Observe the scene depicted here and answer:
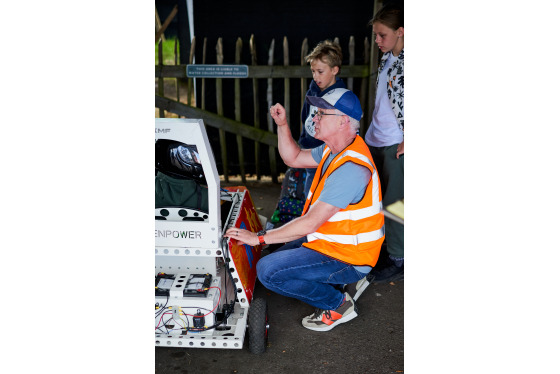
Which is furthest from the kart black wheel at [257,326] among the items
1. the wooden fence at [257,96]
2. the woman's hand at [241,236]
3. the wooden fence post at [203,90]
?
the wooden fence post at [203,90]

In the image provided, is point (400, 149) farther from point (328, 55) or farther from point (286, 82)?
point (286, 82)

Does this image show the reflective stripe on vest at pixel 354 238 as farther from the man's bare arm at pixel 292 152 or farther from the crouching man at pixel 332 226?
the man's bare arm at pixel 292 152

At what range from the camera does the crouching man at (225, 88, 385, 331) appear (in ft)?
10.5

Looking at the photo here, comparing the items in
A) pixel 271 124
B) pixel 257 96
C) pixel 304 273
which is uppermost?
pixel 257 96

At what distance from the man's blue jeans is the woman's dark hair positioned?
1760 mm

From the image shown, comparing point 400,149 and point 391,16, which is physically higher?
point 391,16

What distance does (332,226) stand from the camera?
335 centimetres

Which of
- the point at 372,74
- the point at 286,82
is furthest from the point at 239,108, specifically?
the point at 372,74

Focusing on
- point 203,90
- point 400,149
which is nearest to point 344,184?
point 400,149

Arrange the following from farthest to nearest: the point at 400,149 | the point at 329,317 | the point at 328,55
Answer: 1. the point at 328,55
2. the point at 400,149
3. the point at 329,317

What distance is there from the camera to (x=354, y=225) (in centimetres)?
332

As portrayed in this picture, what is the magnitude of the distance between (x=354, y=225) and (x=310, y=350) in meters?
0.86

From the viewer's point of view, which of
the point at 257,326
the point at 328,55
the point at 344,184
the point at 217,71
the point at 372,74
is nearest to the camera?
the point at 344,184

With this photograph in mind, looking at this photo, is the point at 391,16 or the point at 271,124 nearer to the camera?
the point at 391,16
